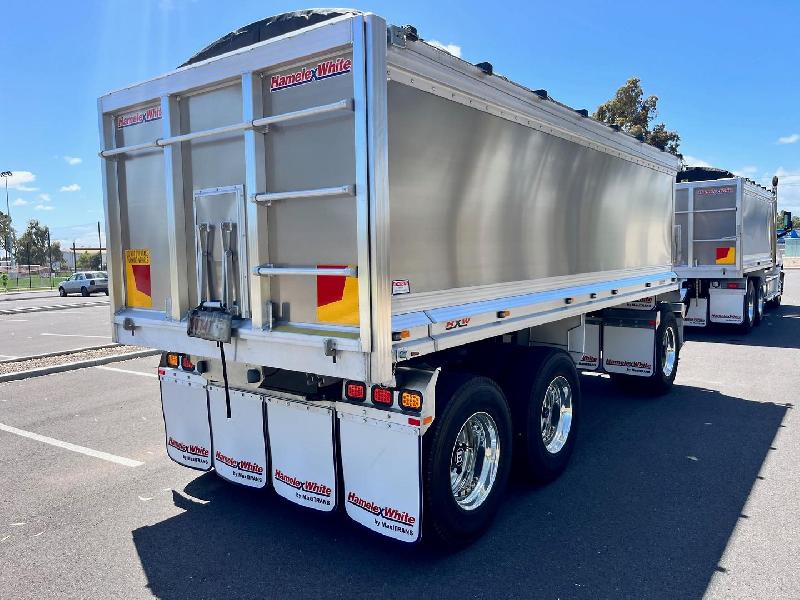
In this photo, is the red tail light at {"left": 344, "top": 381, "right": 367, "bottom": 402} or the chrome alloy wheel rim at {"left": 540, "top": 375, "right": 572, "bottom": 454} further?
the chrome alloy wheel rim at {"left": 540, "top": 375, "right": 572, "bottom": 454}

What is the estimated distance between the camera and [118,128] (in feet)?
13.9

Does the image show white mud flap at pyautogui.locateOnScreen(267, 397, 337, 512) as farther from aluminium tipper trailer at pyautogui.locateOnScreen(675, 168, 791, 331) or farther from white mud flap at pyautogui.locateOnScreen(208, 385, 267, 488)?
aluminium tipper trailer at pyautogui.locateOnScreen(675, 168, 791, 331)

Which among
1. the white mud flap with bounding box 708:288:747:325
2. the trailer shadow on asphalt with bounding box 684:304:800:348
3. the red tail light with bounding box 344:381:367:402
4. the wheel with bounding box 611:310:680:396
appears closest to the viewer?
the red tail light with bounding box 344:381:367:402

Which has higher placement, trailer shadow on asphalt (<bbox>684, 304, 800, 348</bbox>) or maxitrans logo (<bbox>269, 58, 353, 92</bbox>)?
maxitrans logo (<bbox>269, 58, 353, 92</bbox>)

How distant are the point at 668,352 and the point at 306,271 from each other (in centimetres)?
619

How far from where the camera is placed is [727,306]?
12250mm

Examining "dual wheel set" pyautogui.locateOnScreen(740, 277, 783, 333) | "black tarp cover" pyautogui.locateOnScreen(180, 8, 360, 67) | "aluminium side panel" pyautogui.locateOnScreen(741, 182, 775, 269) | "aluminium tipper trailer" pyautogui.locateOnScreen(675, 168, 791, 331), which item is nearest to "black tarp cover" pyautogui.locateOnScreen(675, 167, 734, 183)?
"aluminium tipper trailer" pyautogui.locateOnScreen(675, 168, 791, 331)

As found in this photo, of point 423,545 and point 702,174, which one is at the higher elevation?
point 702,174

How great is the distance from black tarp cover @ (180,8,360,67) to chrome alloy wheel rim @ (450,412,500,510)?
2.57 meters

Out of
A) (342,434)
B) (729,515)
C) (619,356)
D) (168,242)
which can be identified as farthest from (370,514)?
(619,356)

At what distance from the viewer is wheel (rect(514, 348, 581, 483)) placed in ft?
14.7

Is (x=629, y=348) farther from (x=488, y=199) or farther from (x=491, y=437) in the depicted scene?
(x=488, y=199)

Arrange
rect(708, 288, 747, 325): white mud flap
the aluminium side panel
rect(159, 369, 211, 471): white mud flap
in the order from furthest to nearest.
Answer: the aluminium side panel → rect(708, 288, 747, 325): white mud flap → rect(159, 369, 211, 471): white mud flap

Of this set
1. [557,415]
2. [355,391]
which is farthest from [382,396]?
[557,415]
